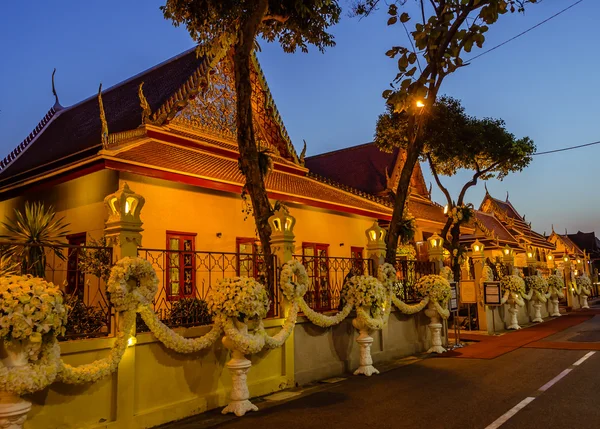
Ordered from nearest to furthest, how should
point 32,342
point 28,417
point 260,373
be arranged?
point 32,342 < point 28,417 < point 260,373

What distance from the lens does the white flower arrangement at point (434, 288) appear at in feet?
38.9

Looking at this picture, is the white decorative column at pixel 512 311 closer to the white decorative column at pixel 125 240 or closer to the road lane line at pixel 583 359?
the road lane line at pixel 583 359

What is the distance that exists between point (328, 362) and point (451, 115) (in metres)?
13.5

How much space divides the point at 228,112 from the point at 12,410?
34.1 ft

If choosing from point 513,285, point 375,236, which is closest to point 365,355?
point 375,236

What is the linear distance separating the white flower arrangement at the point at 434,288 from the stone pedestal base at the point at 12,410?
355 inches

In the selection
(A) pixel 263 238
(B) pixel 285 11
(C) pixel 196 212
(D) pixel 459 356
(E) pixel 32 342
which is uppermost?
(B) pixel 285 11

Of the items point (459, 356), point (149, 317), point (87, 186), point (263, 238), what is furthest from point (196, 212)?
point (459, 356)

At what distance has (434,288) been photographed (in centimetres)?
1185

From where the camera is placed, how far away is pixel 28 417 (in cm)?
512

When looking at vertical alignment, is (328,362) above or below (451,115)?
below

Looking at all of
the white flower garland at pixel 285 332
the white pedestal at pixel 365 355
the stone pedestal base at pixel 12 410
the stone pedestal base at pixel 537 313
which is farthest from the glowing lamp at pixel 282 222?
the stone pedestal base at pixel 537 313

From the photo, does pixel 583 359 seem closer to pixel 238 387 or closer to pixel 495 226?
pixel 238 387

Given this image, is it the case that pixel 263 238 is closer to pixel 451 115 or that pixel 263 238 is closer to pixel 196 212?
pixel 196 212
